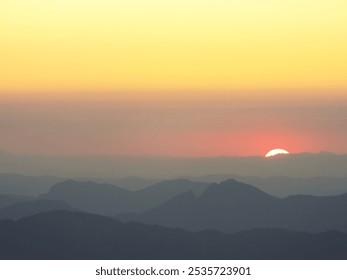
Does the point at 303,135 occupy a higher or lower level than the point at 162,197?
higher

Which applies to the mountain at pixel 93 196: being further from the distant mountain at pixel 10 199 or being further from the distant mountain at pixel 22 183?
the distant mountain at pixel 10 199

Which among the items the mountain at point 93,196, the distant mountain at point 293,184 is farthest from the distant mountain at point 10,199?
the distant mountain at point 293,184

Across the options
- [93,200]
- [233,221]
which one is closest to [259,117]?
[233,221]

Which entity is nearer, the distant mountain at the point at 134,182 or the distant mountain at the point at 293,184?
the distant mountain at the point at 134,182

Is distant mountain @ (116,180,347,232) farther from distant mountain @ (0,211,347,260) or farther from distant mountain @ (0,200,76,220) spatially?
distant mountain @ (0,200,76,220)

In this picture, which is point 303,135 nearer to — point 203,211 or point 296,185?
point 296,185

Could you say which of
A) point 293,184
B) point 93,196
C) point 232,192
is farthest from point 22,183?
point 293,184

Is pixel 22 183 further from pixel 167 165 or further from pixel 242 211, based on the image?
pixel 242 211
